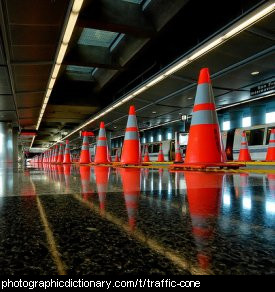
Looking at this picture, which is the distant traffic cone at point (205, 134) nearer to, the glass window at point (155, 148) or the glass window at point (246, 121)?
the glass window at point (246, 121)

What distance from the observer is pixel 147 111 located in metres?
22.1

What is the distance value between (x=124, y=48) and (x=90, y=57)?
1.50 metres

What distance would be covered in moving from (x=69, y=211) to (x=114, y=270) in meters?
0.88

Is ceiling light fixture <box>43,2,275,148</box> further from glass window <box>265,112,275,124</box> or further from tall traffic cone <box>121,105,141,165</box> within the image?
glass window <box>265,112,275,124</box>

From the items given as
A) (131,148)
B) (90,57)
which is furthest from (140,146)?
Result: (90,57)

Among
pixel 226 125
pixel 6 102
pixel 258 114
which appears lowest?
pixel 226 125

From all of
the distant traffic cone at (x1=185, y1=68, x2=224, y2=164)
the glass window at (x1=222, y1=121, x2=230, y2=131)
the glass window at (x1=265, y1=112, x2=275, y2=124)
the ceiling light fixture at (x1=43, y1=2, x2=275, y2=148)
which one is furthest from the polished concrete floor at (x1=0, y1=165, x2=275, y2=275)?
the glass window at (x1=222, y1=121, x2=230, y2=131)

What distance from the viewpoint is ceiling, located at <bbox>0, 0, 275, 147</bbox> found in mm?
7586

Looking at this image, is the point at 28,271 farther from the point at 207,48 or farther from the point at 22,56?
the point at 22,56

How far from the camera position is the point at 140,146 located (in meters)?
8.86

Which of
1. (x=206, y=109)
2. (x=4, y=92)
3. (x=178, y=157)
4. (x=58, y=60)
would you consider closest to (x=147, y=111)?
(x=178, y=157)

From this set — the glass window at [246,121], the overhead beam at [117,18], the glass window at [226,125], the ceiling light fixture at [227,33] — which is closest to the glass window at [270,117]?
the glass window at [246,121]

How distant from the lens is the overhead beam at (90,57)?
36.1 ft

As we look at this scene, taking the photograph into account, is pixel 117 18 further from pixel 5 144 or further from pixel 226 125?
pixel 226 125
